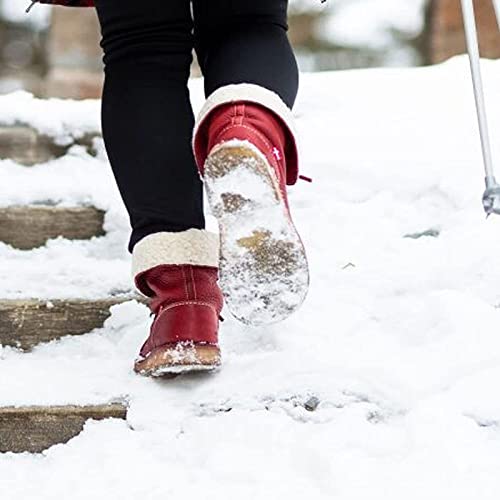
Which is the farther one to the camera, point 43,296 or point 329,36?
point 329,36

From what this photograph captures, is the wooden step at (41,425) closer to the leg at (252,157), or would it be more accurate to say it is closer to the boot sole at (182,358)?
the boot sole at (182,358)

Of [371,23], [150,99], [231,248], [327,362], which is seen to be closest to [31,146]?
[150,99]

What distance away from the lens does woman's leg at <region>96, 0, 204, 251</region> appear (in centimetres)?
145

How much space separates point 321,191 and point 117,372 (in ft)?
2.74

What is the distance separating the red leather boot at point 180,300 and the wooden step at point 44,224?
0.65 metres

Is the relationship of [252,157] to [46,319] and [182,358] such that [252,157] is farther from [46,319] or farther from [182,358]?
[46,319]

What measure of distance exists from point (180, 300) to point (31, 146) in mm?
1154

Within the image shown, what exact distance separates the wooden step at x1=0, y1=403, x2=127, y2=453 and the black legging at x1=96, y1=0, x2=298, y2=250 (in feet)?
0.92

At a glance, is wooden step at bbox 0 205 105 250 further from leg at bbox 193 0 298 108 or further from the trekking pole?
the trekking pole

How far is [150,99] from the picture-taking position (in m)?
1.47

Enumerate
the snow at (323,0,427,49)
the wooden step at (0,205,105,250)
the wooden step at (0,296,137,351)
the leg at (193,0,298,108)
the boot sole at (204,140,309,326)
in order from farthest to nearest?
1. the snow at (323,0,427,49)
2. the wooden step at (0,205,105,250)
3. the wooden step at (0,296,137,351)
4. the leg at (193,0,298,108)
5. the boot sole at (204,140,309,326)

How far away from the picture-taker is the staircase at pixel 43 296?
1.48 meters

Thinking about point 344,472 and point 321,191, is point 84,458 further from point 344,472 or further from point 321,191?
point 321,191

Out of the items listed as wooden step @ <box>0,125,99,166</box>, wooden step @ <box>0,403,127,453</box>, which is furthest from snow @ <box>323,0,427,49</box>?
wooden step @ <box>0,403,127,453</box>
